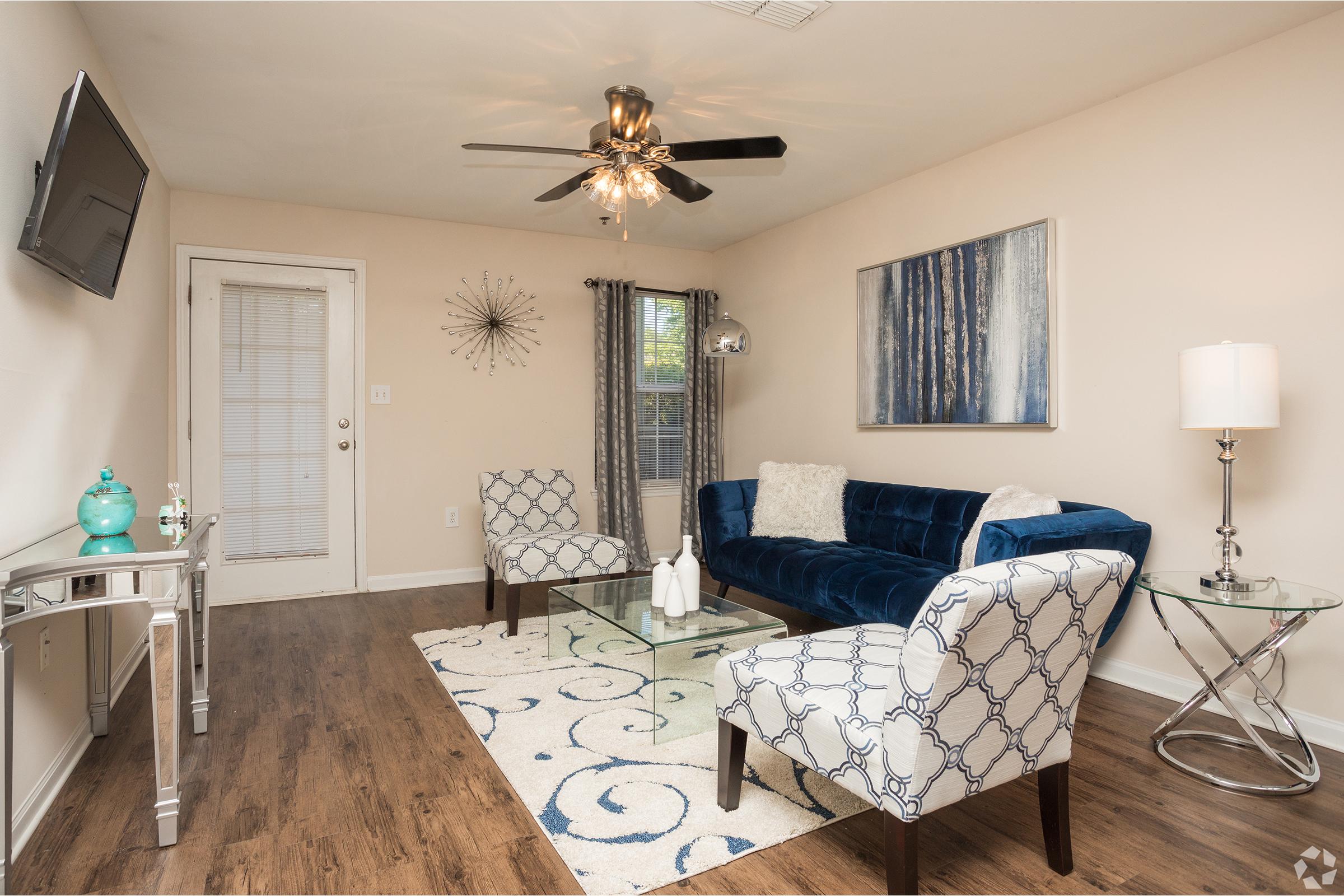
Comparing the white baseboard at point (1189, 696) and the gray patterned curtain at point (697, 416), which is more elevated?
the gray patterned curtain at point (697, 416)

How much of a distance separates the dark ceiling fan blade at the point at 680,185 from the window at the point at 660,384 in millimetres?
2482

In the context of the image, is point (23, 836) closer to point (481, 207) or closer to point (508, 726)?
point (508, 726)

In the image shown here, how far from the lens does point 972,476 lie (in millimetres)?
3691

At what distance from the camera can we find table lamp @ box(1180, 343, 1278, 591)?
7.48 feet

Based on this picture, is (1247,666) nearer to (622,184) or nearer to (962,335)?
(962,335)

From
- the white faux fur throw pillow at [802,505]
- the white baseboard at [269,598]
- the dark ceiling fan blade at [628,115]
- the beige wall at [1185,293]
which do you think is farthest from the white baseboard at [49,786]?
the beige wall at [1185,293]

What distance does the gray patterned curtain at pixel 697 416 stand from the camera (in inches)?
219

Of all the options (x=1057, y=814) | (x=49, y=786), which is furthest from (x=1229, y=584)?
(x=49, y=786)

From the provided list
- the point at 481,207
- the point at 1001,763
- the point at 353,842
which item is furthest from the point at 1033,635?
the point at 481,207

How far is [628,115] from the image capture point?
108 inches

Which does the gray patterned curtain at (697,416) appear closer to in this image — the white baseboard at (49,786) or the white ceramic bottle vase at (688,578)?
the white ceramic bottle vase at (688,578)

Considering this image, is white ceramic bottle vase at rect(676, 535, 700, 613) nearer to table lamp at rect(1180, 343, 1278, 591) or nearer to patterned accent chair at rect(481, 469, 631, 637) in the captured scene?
patterned accent chair at rect(481, 469, 631, 637)

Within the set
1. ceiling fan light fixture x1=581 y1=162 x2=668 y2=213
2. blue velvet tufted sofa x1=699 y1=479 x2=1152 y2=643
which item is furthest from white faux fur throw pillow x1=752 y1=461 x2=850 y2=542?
ceiling fan light fixture x1=581 y1=162 x2=668 y2=213

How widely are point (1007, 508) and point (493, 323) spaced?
345cm
